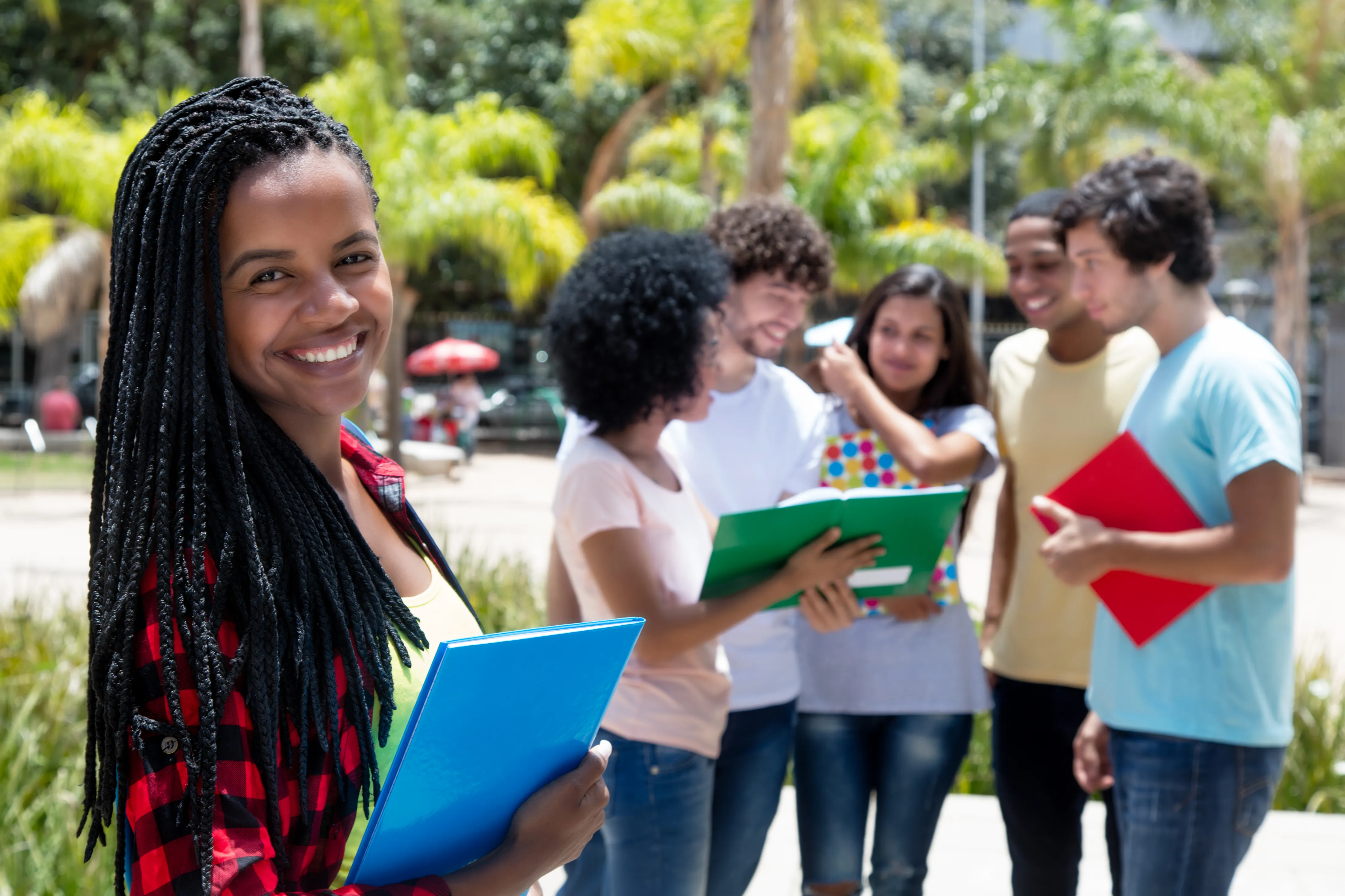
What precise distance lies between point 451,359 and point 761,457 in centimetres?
1868

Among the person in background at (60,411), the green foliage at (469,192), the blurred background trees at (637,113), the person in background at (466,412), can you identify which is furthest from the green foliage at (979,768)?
the person in background at (60,411)

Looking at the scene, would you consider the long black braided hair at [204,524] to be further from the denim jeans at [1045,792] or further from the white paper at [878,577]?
the denim jeans at [1045,792]

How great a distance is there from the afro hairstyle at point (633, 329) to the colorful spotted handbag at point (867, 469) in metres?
0.60

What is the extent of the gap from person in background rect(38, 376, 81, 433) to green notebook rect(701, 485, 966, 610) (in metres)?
18.5

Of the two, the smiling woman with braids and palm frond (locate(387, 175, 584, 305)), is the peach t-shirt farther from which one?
palm frond (locate(387, 175, 584, 305))

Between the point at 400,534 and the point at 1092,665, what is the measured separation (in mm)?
1593

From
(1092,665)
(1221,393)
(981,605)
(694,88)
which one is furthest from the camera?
(694,88)

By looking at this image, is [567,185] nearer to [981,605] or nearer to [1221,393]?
[981,605]

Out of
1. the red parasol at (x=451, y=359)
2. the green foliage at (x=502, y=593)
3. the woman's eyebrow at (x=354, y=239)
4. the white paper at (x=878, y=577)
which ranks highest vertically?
the woman's eyebrow at (x=354, y=239)

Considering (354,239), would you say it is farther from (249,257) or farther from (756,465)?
Result: (756,465)

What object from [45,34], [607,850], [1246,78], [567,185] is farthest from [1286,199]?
[45,34]

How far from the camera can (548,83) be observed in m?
22.9

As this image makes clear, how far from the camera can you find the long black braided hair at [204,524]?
1.10m

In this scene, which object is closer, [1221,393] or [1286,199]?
[1221,393]
